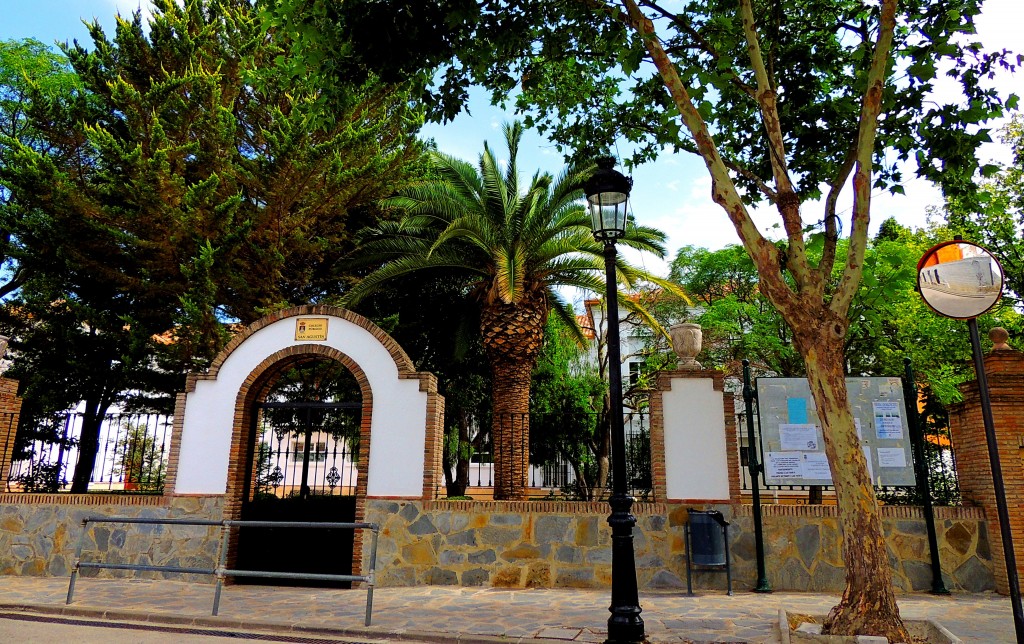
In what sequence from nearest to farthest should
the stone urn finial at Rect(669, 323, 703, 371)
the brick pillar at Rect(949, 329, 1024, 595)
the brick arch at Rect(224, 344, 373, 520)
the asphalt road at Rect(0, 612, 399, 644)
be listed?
the asphalt road at Rect(0, 612, 399, 644)
the brick pillar at Rect(949, 329, 1024, 595)
the brick arch at Rect(224, 344, 373, 520)
the stone urn finial at Rect(669, 323, 703, 371)

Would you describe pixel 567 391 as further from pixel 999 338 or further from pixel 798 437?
pixel 999 338

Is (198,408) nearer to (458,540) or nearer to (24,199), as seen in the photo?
(458,540)

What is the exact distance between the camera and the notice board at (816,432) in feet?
29.0

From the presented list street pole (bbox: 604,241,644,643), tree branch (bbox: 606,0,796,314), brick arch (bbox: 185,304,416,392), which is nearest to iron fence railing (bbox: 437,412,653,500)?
brick arch (bbox: 185,304,416,392)

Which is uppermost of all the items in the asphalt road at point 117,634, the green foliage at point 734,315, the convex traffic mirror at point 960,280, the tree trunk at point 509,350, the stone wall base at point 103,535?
the green foliage at point 734,315

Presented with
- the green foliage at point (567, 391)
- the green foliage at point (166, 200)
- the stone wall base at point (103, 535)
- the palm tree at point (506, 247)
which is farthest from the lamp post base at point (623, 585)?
the green foliage at point (567, 391)

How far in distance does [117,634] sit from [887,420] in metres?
9.81

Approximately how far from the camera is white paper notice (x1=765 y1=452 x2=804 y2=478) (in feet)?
29.2

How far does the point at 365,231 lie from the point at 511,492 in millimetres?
8067

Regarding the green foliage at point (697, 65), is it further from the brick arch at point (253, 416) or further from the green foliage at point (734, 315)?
the green foliage at point (734, 315)

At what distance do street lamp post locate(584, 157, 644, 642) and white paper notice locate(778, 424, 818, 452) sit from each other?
12.6 feet

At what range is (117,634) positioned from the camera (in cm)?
619

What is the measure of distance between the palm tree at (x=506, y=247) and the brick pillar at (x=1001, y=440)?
655 centimetres

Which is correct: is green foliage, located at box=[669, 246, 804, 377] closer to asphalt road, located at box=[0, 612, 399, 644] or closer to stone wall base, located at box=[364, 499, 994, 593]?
stone wall base, located at box=[364, 499, 994, 593]
